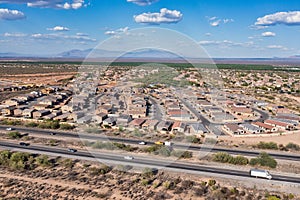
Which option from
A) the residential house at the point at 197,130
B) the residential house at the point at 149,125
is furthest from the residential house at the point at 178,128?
the residential house at the point at 149,125

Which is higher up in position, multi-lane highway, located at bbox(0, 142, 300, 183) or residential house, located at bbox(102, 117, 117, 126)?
residential house, located at bbox(102, 117, 117, 126)

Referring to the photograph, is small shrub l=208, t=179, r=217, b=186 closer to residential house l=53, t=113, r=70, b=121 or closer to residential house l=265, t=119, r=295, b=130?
residential house l=265, t=119, r=295, b=130

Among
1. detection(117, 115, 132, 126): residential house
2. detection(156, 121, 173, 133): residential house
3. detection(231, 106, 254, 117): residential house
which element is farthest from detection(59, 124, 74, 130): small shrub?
detection(231, 106, 254, 117): residential house

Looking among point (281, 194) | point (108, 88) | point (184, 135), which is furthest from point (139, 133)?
point (108, 88)

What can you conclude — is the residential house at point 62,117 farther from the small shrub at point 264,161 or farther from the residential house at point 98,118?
the small shrub at point 264,161

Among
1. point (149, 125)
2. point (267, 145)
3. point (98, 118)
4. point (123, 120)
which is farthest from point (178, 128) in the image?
point (98, 118)

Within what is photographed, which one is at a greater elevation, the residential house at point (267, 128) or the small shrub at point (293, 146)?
the residential house at point (267, 128)

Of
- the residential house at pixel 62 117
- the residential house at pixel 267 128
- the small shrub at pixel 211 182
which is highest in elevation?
the residential house at pixel 62 117

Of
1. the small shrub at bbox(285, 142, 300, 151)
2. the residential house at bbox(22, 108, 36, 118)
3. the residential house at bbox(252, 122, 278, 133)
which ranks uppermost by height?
the residential house at bbox(22, 108, 36, 118)

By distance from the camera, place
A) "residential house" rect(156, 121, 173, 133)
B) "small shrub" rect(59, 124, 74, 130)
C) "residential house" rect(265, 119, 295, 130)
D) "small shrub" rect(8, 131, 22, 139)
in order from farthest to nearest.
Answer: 1. "residential house" rect(265, 119, 295, 130)
2. "residential house" rect(156, 121, 173, 133)
3. "small shrub" rect(59, 124, 74, 130)
4. "small shrub" rect(8, 131, 22, 139)
